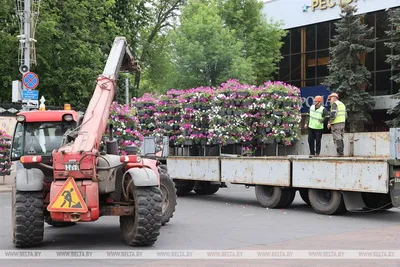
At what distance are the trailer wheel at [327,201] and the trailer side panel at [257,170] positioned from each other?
2.26 feet

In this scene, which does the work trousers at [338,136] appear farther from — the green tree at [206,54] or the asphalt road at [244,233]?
the green tree at [206,54]

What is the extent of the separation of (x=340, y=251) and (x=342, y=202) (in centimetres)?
413

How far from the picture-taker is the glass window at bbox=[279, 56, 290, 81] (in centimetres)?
4128

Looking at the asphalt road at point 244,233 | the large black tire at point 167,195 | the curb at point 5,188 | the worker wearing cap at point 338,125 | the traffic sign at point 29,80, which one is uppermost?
the traffic sign at point 29,80

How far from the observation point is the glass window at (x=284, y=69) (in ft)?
135

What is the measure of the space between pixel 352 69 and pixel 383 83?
3.83 m

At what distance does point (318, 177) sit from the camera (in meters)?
12.6

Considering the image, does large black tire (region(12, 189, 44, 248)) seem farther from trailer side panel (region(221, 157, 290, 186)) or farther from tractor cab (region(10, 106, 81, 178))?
trailer side panel (region(221, 157, 290, 186))

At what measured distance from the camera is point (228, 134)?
1605 cm

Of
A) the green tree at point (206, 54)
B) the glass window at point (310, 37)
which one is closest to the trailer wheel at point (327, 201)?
the green tree at point (206, 54)

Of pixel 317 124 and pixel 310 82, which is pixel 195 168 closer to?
pixel 317 124

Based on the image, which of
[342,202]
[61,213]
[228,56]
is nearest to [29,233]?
[61,213]

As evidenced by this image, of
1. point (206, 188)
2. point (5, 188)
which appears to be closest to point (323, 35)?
point (206, 188)

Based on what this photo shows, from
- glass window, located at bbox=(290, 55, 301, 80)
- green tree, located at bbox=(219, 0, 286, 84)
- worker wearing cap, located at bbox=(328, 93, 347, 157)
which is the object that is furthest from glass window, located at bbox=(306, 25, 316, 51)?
worker wearing cap, located at bbox=(328, 93, 347, 157)
